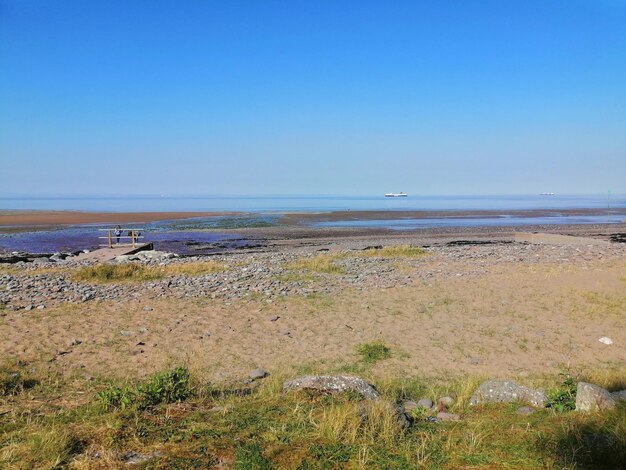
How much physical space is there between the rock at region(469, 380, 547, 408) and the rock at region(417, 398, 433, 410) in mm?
524

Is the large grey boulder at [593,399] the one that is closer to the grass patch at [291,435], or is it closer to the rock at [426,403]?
the grass patch at [291,435]

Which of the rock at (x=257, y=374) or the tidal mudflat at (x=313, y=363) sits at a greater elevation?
the tidal mudflat at (x=313, y=363)

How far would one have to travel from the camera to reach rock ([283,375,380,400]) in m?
6.10

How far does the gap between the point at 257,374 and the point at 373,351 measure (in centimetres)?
249

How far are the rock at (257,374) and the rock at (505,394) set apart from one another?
3.48m

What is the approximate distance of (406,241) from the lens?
38438 mm

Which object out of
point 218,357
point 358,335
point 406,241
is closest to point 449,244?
point 406,241

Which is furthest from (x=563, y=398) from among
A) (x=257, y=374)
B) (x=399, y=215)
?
(x=399, y=215)

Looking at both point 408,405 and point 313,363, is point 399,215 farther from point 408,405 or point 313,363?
point 408,405

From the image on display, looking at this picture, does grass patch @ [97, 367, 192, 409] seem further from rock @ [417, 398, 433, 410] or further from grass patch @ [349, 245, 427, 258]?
grass patch @ [349, 245, 427, 258]

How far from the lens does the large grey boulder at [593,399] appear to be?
5.04m

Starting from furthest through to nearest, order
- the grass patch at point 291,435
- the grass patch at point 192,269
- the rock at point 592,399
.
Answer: the grass patch at point 192,269 → the rock at point 592,399 → the grass patch at point 291,435

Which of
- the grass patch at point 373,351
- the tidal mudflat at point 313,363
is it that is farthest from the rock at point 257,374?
the grass patch at point 373,351

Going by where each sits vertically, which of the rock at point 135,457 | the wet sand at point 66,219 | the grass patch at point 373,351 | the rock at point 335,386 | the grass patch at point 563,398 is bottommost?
the grass patch at point 373,351
